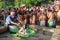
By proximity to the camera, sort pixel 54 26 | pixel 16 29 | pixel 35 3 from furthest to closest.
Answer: pixel 35 3 → pixel 54 26 → pixel 16 29

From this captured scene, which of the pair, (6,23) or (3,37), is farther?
(6,23)

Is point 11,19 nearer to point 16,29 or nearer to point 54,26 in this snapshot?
point 16,29

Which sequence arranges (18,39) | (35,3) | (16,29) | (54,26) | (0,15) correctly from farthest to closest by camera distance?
(35,3) < (0,15) < (54,26) < (16,29) < (18,39)

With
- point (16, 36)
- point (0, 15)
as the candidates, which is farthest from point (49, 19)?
point (0, 15)

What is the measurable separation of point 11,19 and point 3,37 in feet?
3.73

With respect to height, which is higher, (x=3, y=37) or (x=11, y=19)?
(x=11, y=19)

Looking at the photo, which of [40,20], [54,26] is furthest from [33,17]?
[54,26]

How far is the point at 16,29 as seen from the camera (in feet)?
27.7

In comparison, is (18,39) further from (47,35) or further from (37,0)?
(37,0)

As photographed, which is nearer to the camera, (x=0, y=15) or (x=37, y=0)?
(x=0, y=15)

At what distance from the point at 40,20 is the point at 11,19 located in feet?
5.13

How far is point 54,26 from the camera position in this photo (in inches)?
364

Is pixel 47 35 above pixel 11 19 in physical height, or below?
below

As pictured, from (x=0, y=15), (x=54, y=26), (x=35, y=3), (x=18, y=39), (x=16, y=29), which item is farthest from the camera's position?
(x=35, y=3)
